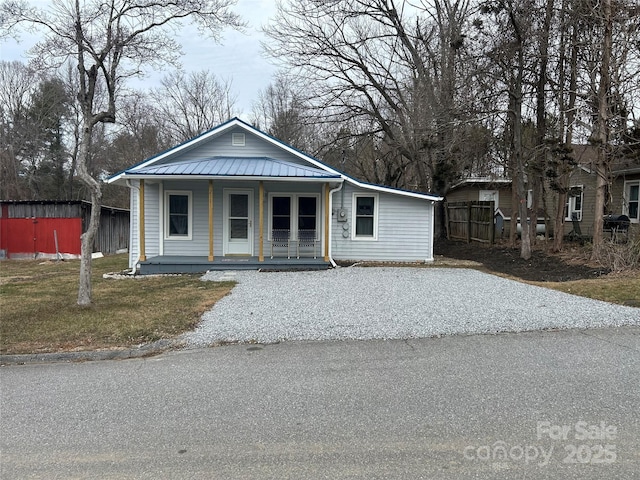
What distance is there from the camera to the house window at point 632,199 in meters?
17.5

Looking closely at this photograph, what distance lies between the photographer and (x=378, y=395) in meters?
4.14

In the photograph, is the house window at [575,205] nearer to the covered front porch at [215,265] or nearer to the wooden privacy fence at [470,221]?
the wooden privacy fence at [470,221]

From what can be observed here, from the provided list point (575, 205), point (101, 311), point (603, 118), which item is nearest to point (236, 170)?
point (101, 311)

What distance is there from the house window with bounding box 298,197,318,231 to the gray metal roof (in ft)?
3.58

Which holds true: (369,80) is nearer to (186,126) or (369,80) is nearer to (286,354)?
(286,354)

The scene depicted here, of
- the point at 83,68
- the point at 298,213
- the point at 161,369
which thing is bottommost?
the point at 161,369

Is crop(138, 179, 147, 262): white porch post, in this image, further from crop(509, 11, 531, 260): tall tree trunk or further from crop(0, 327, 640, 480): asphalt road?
crop(509, 11, 531, 260): tall tree trunk

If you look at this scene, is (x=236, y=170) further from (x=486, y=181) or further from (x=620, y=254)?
(x=486, y=181)

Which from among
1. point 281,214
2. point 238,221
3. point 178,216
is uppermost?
point 281,214

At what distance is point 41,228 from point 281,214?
12101 millimetres

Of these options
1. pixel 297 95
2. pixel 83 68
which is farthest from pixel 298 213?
pixel 297 95

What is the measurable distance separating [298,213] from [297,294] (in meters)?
5.66

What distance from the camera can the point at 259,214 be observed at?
1371 centimetres

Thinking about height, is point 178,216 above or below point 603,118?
below
